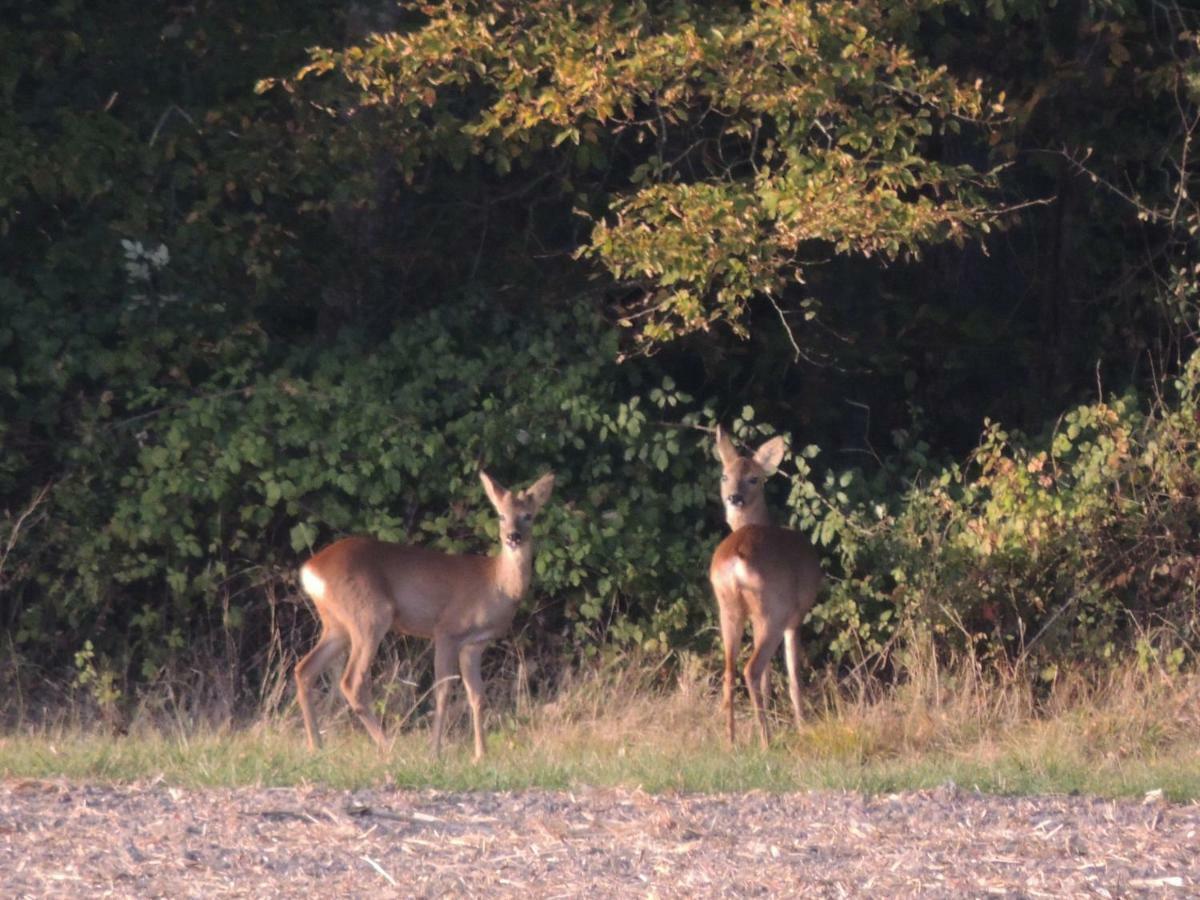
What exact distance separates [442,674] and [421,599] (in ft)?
1.29

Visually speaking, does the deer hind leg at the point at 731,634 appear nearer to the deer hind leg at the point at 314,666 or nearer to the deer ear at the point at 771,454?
the deer ear at the point at 771,454

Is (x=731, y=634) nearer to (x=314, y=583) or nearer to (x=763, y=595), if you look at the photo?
(x=763, y=595)

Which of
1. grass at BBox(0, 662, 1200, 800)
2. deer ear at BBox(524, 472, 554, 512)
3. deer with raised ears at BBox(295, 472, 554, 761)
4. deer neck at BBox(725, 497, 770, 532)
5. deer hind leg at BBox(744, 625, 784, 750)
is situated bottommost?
grass at BBox(0, 662, 1200, 800)

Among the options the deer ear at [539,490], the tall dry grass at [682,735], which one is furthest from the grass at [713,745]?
the deer ear at [539,490]

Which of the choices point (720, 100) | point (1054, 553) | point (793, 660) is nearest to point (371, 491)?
point (793, 660)

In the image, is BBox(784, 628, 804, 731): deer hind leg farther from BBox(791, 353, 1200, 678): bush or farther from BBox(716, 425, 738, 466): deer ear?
BBox(716, 425, 738, 466): deer ear

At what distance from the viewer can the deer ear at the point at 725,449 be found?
10635mm

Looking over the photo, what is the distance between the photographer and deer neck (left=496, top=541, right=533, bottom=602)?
980cm

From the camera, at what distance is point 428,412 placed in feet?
35.8

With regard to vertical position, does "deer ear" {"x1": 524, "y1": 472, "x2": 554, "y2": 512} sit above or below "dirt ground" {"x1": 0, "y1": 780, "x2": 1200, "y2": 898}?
above

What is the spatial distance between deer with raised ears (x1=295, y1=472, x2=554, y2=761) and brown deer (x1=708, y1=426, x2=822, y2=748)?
1042mm

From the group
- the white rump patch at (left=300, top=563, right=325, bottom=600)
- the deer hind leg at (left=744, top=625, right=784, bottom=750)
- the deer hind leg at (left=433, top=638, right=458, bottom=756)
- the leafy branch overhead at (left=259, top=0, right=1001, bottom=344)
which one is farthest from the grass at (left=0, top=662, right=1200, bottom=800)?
the leafy branch overhead at (left=259, top=0, right=1001, bottom=344)

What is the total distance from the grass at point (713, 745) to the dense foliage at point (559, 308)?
0.42 metres

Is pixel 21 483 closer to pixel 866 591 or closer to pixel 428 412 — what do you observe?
pixel 428 412
